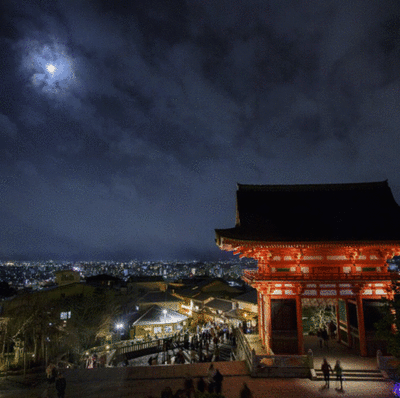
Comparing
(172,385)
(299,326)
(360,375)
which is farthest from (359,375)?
(172,385)

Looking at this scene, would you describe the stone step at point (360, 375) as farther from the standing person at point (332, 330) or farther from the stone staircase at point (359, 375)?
the standing person at point (332, 330)

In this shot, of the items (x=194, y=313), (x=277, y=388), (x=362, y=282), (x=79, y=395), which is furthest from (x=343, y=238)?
(x=194, y=313)

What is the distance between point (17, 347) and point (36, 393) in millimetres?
18763

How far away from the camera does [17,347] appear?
29703 millimetres

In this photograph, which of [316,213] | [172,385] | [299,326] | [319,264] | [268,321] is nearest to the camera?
[172,385]

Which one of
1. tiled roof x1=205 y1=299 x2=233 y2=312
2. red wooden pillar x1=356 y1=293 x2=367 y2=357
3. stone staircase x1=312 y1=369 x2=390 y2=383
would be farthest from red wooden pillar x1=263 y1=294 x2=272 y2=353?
tiled roof x1=205 y1=299 x2=233 y2=312

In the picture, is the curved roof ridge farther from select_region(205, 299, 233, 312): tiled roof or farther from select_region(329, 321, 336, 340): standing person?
select_region(205, 299, 233, 312): tiled roof

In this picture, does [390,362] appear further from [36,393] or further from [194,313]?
[194,313]

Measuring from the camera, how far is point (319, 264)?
739 inches

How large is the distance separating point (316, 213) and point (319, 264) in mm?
3986

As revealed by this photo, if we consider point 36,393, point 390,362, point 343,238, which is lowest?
point 36,393

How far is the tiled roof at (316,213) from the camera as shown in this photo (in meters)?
18.2

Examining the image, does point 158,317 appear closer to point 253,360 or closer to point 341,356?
point 253,360

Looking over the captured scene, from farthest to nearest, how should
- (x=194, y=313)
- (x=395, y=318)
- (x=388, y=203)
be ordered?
(x=194, y=313) → (x=388, y=203) → (x=395, y=318)
